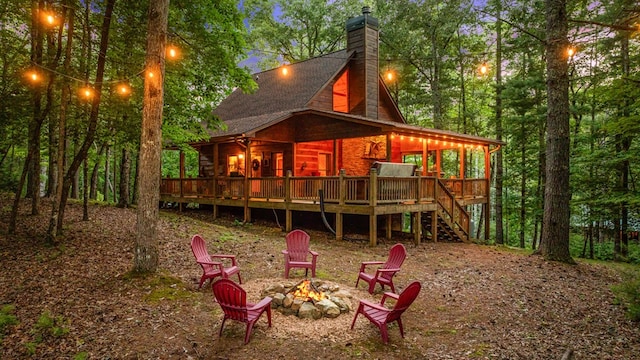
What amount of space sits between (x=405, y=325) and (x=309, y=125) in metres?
12.0

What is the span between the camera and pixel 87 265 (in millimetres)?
7605

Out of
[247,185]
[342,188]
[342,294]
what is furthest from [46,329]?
[247,185]

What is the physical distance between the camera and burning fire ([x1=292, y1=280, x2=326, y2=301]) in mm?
6004

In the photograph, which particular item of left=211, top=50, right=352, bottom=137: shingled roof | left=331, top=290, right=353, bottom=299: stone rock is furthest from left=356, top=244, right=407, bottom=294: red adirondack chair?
left=211, top=50, right=352, bottom=137: shingled roof

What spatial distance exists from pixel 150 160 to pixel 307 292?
3.95m

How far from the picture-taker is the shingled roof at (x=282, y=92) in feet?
60.2

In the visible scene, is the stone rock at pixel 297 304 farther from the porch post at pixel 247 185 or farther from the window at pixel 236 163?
the window at pixel 236 163

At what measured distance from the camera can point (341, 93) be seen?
19297 mm

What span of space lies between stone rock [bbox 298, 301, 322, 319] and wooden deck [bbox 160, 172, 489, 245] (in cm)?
574

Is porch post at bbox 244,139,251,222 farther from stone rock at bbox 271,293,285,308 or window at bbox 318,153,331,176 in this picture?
stone rock at bbox 271,293,285,308

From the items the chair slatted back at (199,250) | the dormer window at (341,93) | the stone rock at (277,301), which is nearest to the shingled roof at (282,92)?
the dormer window at (341,93)

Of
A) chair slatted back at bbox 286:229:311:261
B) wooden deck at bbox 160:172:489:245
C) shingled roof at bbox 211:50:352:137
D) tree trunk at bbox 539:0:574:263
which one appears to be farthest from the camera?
shingled roof at bbox 211:50:352:137

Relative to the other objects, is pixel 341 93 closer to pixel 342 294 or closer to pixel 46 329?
pixel 342 294

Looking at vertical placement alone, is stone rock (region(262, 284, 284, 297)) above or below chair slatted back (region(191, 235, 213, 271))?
below
